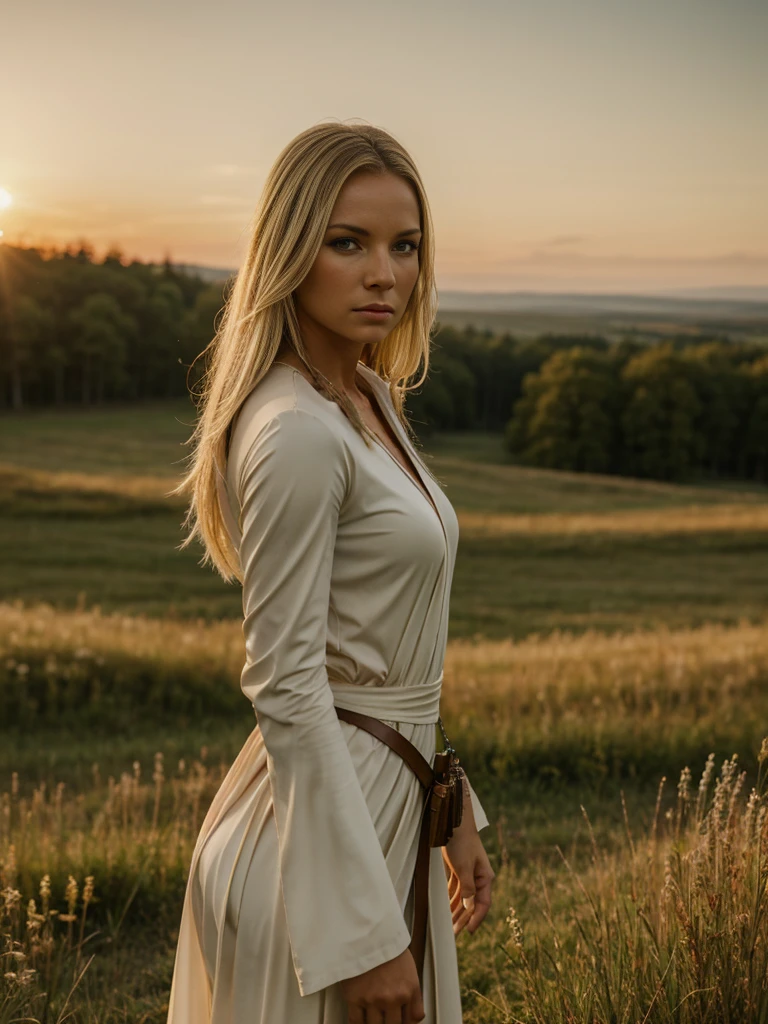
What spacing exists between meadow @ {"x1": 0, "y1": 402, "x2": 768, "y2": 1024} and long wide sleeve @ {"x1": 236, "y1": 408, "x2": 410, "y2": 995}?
922 mm

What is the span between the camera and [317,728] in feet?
6.56

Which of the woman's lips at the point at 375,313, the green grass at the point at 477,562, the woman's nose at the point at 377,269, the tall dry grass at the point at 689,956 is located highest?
the woman's nose at the point at 377,269

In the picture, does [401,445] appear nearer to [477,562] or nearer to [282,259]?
[282,259]

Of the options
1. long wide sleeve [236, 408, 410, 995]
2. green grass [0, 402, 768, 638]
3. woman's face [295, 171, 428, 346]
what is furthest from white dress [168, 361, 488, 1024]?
green grass [0, 402, 768, 638]

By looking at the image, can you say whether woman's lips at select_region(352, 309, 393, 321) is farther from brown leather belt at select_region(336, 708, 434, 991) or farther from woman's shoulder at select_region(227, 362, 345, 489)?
brown leather belt at select_region(336, 708, 434, 991)

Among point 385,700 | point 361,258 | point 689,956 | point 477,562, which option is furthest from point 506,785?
point 477,562

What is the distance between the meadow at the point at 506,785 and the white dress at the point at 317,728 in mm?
770

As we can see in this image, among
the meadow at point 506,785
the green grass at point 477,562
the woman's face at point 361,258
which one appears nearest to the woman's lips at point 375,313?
the woman's face at point 361,258

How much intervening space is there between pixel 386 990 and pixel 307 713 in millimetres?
579

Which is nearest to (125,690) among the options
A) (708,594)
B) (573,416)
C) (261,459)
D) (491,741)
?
(491,741)

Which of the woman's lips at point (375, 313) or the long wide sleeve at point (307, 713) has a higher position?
the woman's lips at point (375, 313)

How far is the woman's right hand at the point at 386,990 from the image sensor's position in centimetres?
205

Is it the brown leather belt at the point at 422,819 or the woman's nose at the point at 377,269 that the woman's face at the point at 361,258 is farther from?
the brown leather belt at the point at 422,819

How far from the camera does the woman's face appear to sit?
2.22 meters
